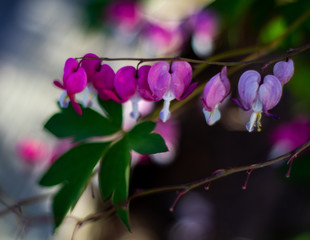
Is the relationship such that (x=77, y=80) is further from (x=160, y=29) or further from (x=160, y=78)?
(x=160, y=29)

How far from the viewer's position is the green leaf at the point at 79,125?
85 cm

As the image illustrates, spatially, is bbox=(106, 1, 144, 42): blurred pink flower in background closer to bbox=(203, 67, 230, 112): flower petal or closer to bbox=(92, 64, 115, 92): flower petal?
bbox=(92, 64, 115, 92): flower petal

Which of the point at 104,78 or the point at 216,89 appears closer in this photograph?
the point at 216,89

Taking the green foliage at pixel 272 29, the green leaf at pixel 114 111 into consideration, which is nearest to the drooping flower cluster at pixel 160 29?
the green foliage at pixel 272 29

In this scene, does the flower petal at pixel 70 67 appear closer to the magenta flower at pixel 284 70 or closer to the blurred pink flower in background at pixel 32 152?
the magenta flower at pixel 284 70

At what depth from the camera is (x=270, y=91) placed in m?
0.64

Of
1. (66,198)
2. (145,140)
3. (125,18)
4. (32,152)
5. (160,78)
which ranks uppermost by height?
(125,18)

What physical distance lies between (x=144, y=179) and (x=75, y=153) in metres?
1.43

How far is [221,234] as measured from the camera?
2.05 m

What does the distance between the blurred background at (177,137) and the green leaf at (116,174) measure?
0.52 meters

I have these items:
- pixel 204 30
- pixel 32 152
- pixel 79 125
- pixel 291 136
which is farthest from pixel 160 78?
pixel 32 152

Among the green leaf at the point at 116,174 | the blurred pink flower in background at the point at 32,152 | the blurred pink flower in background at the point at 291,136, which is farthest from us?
the blurred pink flower in background at the point at 32,152

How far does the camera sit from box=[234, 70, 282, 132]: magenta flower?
0.64 metres

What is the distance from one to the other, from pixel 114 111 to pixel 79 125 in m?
0.07
